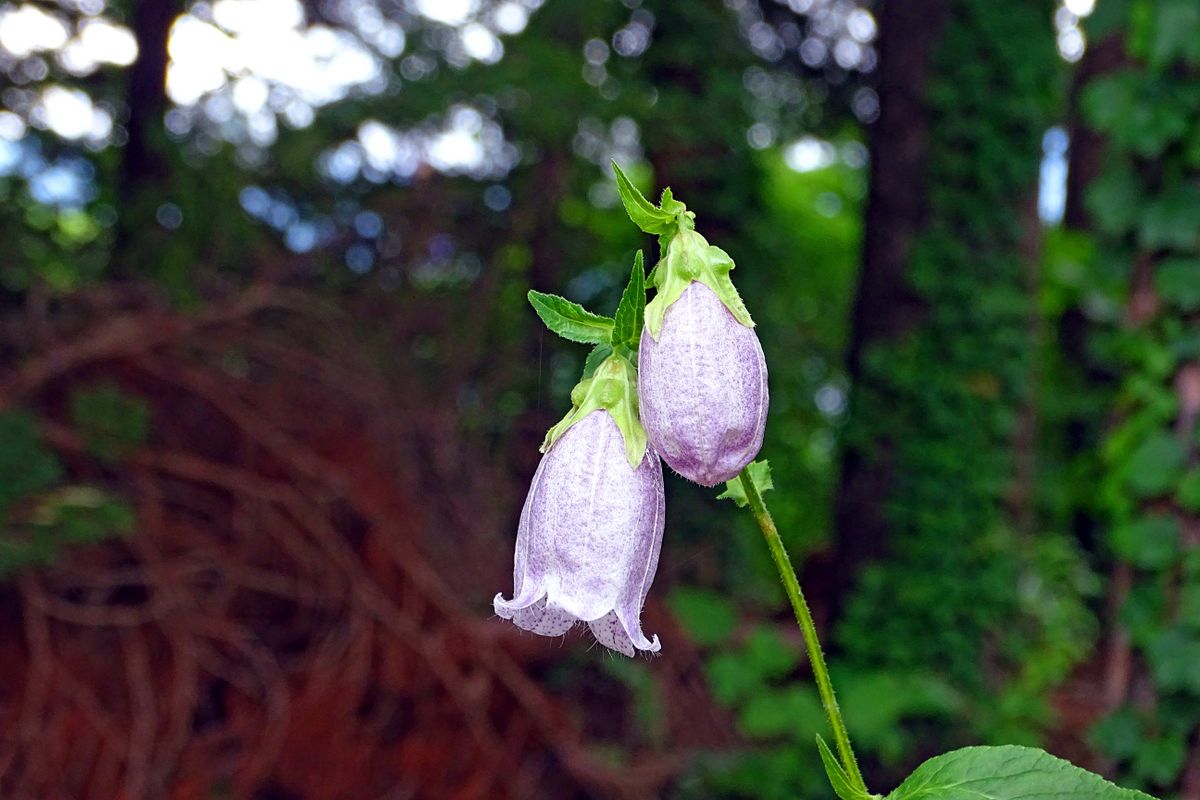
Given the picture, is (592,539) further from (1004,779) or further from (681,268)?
(1004,779)

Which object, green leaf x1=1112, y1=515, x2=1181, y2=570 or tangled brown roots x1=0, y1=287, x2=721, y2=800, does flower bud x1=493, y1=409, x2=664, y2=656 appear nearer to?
green leaf x1=1112, y1=515, x2=1181, y2=570

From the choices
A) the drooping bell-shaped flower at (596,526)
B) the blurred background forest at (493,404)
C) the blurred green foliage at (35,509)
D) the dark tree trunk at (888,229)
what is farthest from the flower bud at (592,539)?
the dark tree trunk at (888,229)

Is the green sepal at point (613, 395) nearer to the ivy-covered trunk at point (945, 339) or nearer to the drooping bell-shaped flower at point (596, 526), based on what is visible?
the drooping bell-shaped flower at point (596, 526)

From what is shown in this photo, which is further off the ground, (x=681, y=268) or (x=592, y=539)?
(x=681, y=268)

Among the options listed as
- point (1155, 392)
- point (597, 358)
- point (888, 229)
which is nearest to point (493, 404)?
point (888, 229)

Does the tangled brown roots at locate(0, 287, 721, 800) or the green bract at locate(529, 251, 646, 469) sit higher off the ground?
the green bract at locate(529, 251, 646, 469)

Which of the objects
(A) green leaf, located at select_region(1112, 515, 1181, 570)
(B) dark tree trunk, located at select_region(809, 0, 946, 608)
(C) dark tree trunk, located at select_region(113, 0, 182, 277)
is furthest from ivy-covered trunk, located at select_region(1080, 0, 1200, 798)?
(C) dark tree trunk, located at select_region(113, 0, 182, 277)

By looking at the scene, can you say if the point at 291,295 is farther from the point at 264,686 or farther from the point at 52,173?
the point at 264,686
